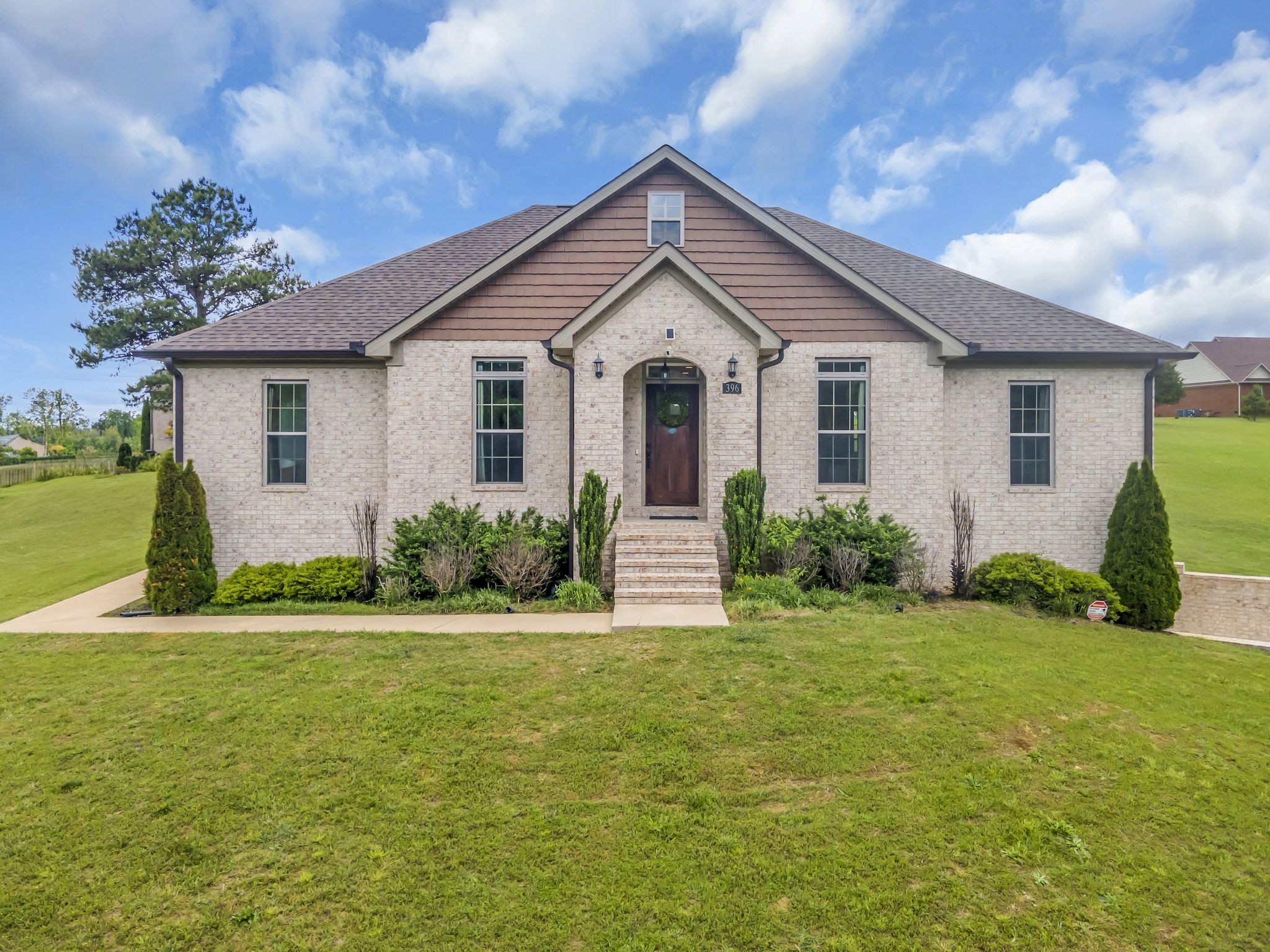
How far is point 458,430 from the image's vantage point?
10.7 m

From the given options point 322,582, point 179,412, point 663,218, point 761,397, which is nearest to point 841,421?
point 761,397

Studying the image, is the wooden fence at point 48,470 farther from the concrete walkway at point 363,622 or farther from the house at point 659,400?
the concrete walkway at point 363,622

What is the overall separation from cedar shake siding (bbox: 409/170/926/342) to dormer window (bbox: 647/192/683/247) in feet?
0.35

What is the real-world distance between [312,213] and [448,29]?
61.5 ft

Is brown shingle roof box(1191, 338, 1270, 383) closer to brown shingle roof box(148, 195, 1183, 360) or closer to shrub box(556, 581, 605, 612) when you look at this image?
brown shingle roof box(148, 195, 1183, 360)

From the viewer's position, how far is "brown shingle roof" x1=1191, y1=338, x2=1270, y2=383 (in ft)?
149

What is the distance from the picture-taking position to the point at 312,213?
2928 centimetres

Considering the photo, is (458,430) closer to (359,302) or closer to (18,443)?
(359,302)

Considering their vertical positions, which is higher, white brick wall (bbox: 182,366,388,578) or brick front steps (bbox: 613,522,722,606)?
white brick wall (bbox: 182,366,388,578)

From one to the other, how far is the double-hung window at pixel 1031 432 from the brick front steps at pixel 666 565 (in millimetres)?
6052

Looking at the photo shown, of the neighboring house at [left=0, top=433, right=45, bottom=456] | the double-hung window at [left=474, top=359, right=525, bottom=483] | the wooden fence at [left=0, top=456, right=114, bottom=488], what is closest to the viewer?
the double-hung window at [left=474, top=359, right=525, bottom=483]

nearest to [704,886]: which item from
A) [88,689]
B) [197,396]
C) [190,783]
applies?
[190,783]

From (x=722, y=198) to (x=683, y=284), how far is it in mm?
2457

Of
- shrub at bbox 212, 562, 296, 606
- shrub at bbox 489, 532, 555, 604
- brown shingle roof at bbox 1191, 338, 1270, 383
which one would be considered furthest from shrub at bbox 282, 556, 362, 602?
brown shingle roof at bbox 1191, 338, 1270, 383
